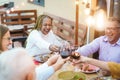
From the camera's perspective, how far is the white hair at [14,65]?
1.10m

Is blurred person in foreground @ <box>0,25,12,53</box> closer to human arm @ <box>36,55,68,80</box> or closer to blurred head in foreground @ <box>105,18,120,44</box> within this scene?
human arm @ <box>36,55,68,80</box>

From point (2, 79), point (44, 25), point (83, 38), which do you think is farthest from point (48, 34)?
point (2, 79)

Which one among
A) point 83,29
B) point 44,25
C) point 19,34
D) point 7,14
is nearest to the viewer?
point 44,25

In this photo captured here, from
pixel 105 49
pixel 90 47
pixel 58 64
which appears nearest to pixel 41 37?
pixel 90 47

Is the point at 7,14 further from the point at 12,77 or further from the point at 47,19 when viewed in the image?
the point at 12,77

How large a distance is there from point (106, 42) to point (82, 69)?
1.67 ft

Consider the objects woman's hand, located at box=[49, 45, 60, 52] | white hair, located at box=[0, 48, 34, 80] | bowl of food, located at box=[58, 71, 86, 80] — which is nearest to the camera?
white hair, located at box=[0, 48, 34, 80]

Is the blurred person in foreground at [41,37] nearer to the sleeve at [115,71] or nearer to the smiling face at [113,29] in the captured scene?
the smiling face at [113,29]

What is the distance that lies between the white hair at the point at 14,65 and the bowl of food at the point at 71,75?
3.33 ft

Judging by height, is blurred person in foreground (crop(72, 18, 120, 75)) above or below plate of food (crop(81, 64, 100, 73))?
above

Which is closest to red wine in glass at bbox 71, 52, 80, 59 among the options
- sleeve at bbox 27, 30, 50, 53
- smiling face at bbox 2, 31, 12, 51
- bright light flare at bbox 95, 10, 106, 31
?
smiling face at bbox 2, 31, 12, 51

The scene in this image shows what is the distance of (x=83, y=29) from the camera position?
3.89m

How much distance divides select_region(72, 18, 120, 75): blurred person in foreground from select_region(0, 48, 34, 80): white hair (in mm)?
1518

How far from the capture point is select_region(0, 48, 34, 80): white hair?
3.59 ft
